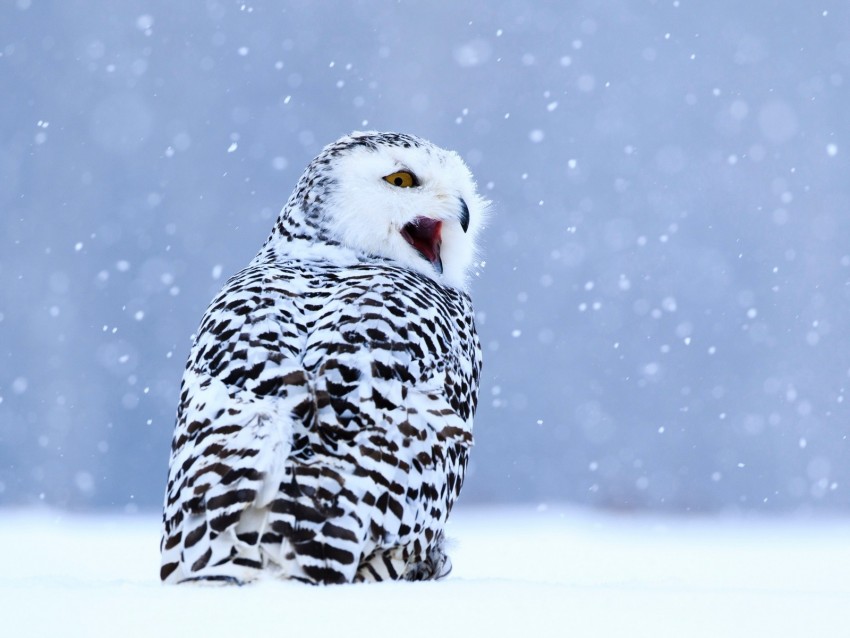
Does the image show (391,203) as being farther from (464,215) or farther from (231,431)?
(231,431)

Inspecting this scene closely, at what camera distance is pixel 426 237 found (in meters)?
2.13

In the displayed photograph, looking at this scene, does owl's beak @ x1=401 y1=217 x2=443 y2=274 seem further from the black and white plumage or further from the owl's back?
the owl's back

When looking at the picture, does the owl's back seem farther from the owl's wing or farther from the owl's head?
the owl's head

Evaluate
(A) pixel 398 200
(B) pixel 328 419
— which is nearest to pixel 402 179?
(A) pixel 398 200

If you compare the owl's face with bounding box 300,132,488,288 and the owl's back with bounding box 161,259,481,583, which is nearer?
the owl's back with bounding box 161,259,481,583

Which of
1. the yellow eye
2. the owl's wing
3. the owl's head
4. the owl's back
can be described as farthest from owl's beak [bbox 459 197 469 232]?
the owl's wing

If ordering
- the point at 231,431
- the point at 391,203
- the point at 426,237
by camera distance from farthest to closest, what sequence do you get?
the point at 426,237 < the point at 391,203 < the point at 231,431

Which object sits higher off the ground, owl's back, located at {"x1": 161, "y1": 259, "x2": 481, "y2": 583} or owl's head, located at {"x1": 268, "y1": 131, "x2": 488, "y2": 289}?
owl's head, located at {"x1": 268, "y1": 131, "x2": 488, "y2": 289}

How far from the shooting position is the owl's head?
202 cm

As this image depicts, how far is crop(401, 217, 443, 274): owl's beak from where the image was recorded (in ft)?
6.88

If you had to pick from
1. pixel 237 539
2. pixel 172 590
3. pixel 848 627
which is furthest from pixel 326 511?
pixel 848 627

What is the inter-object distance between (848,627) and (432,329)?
90 centimetres

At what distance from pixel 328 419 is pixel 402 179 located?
850mm

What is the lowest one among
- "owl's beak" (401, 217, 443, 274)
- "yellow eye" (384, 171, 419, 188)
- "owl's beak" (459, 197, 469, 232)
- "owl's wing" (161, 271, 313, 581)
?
"owl's wing" (161, 271, 313, 581)
